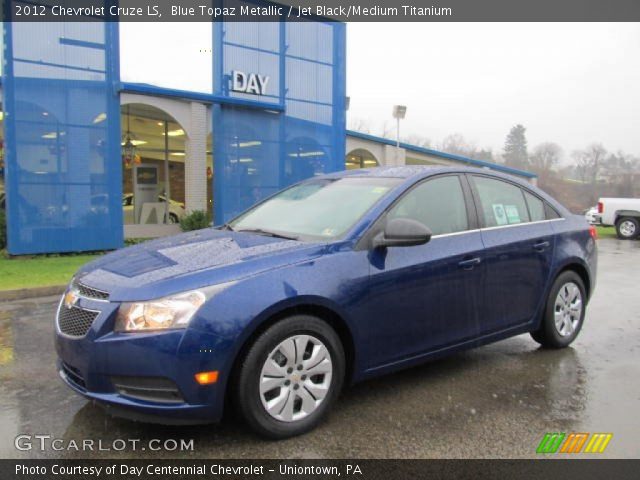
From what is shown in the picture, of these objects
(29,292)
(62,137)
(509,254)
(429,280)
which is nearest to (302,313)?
(429,280)

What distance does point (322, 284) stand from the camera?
10.8 feet

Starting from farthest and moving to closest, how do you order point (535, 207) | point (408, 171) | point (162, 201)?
point (162, 201), point (535, 207), point (408, 171)

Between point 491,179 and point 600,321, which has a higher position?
point 491,179

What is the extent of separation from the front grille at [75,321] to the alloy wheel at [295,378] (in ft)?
3.35

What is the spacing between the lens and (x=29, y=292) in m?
7.66

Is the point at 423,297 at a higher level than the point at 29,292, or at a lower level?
higher

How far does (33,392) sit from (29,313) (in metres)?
3.03

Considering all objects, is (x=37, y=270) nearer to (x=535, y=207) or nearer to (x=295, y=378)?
(x=295, y=378)

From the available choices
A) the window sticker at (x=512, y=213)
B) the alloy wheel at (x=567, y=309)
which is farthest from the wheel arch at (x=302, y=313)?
the alloy wheel at (x=567, y=309)

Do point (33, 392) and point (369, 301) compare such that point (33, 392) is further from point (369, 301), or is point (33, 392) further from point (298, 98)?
point (298, 98)

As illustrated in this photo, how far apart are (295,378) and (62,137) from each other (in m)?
10.4

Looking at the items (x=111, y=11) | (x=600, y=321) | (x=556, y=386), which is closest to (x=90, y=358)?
(x=556, y=386)

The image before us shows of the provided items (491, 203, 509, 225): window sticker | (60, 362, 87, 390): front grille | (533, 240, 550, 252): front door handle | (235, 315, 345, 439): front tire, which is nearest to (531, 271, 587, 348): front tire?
(533, 240, 550, 252): front door handle

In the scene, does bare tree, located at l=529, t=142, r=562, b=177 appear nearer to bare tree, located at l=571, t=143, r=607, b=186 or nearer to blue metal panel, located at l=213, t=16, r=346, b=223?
bare tree, located at l=571, t=143, r=607, b=186
